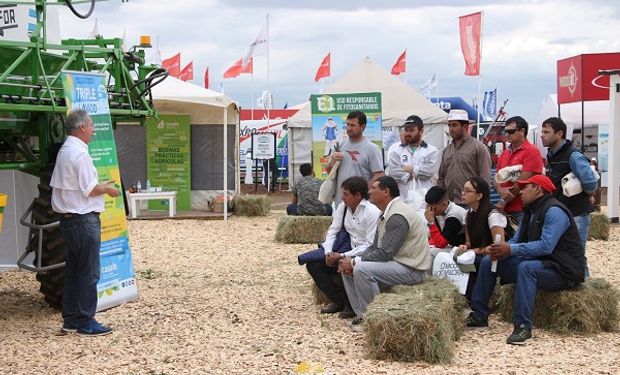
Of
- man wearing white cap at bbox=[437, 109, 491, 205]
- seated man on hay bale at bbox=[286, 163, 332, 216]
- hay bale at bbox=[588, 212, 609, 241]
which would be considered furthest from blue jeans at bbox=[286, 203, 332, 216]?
man wearing white cap at bbox=[437, 109, 491, 205]

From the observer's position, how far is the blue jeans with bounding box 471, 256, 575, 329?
6605mm

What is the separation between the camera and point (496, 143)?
22953 millimetres

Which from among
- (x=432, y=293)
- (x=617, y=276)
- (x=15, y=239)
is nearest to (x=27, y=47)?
(x=15, y=239)

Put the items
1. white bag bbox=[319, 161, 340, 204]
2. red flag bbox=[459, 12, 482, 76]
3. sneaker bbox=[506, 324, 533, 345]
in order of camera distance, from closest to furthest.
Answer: sneaker bbox=[506, 324, 533, 345], white bag bbox=[319, 161, 340, 204], red flag bbox=[459, 12, 482, 76]

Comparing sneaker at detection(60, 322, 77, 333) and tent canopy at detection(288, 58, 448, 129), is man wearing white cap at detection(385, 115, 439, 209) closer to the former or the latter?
sneaker at detection(60, 322, 77, 333)

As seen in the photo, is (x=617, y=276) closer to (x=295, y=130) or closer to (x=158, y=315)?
(x=158, y=315)

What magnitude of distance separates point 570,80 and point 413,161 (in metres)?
11.1

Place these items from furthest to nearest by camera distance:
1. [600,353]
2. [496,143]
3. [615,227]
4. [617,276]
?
[496,143]
[615,227]
[617,276]
[600,353]

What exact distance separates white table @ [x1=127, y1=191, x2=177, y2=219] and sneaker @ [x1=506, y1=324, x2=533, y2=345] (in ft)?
36.9

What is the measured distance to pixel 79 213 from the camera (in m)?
6.65

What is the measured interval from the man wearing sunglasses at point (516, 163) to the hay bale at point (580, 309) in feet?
2.61

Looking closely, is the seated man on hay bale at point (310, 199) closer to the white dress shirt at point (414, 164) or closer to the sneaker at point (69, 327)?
the white dress shirt at point (414, 164)

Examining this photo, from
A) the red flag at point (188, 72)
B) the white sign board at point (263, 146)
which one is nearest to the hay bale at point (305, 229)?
the white sign board at point (263, 146)

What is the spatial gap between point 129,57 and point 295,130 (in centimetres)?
1541
